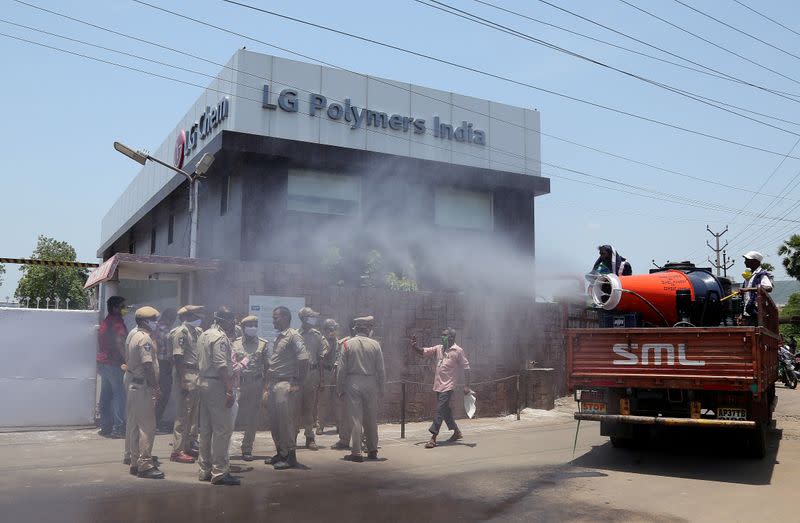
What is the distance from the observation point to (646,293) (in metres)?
9.26

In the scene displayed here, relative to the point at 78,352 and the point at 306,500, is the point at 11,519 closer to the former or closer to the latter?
the point at 306,500

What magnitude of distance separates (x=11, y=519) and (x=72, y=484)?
4.33 ft

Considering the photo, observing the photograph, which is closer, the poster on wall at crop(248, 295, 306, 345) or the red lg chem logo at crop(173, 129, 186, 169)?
the poster on wall at crop(248, 295, 306, 345)

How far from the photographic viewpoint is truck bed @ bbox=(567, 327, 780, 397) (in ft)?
25.2

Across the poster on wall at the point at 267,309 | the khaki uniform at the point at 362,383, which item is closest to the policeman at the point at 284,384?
the khaki uniform at the point at 362,383

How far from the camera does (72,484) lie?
7.07 meters

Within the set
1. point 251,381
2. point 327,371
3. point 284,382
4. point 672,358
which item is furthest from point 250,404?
point 672,358

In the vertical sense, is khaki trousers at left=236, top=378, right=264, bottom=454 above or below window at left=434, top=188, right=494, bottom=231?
below

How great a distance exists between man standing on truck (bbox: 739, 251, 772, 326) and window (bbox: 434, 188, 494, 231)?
11.7 m

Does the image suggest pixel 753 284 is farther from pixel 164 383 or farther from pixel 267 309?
pixel 164 383

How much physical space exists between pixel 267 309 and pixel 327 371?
156 centimetres

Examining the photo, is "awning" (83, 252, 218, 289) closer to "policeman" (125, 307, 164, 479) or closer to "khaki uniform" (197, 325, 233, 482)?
"policeman" (125, 307, 164, 479)

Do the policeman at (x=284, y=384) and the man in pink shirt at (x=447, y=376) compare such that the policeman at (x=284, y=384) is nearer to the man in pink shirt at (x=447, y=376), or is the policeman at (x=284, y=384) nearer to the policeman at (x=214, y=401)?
the policeman at (x=214, y=401)

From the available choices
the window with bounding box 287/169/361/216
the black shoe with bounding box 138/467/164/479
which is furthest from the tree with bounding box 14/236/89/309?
the black shoe with bounding box 138/467/164/479
